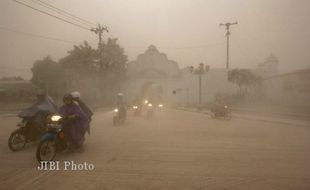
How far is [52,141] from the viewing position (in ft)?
27.3

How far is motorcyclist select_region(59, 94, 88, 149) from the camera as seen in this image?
9219mm

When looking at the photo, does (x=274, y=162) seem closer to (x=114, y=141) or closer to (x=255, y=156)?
(x=255, y=156)

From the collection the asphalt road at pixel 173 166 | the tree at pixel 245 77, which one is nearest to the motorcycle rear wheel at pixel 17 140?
the asphalt road at pixel 173 166

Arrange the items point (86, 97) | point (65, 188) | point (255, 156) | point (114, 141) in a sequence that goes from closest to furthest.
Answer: point (65, 188), point (255, 156), point (114, 141), point (86, 97)

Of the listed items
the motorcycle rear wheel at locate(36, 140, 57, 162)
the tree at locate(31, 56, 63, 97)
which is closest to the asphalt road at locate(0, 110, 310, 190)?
the motorcycle rear wheel at locate(36, 140, 57, 162)

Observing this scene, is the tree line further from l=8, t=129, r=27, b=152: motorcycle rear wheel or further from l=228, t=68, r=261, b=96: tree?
l=8, t=129, r=27, b=152: motorcycle rear wheel

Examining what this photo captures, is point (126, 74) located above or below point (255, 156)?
above

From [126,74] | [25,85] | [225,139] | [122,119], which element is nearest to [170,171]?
[225,139]

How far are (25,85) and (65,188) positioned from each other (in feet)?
197

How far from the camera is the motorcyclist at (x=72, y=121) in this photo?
922cm

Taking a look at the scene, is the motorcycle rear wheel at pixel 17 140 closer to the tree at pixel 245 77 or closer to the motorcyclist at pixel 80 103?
the motorcyclist at pixel 80 103

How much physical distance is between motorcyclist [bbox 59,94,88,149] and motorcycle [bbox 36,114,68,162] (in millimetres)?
275

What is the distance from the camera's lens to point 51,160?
8133 mm

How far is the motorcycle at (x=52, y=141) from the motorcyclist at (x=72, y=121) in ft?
0.90
